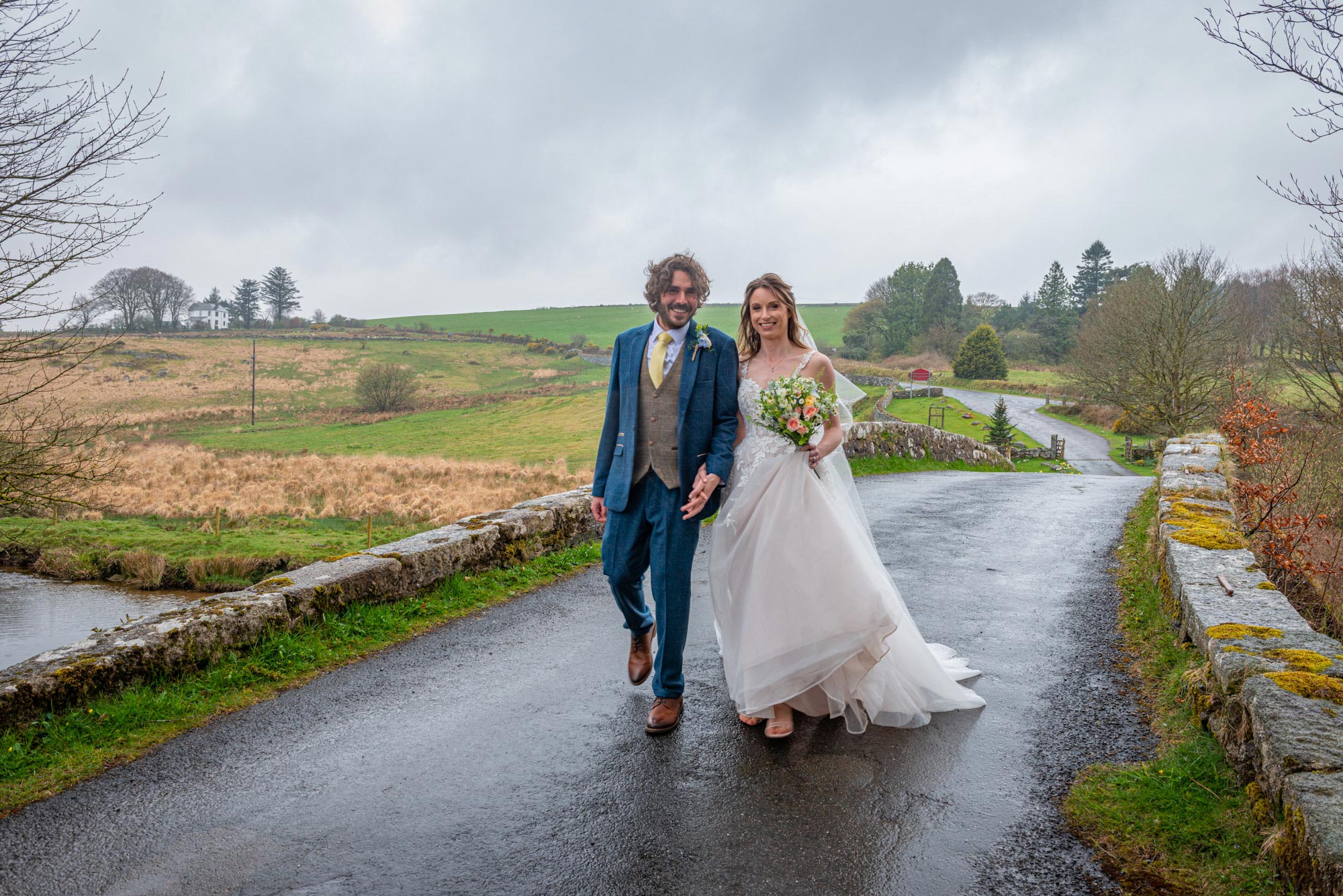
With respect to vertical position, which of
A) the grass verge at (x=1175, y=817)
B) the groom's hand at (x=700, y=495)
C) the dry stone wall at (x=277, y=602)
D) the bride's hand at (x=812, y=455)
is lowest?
the grass verge at (x=1175, y=817)

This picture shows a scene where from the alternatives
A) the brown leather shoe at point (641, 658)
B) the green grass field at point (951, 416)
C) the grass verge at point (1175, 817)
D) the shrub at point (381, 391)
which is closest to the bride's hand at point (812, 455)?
the brown leather shoe at point (641, 658)

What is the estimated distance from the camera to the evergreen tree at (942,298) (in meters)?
76.9

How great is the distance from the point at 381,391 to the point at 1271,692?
4030cm

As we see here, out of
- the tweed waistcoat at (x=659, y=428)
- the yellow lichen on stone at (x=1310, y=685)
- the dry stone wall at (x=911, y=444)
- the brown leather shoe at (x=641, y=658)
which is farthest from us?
the dry stone wall at (x=911, y=444)

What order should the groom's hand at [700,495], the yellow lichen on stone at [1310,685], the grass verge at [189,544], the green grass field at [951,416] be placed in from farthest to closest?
the green grass field at [951,416] < the grass verge at [189,544] < the groom's hand at [700,495] < the yellow lichen on stone at [1310,685]

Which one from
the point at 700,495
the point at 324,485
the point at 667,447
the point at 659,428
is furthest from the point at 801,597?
the point at 324,485

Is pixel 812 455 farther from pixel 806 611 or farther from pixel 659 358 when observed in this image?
pixel 659 358

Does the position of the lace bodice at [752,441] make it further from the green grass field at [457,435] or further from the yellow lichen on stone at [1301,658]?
the green grass field at [457,435]

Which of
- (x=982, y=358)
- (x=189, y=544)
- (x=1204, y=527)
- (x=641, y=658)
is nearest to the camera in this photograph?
(x=641, y=658)

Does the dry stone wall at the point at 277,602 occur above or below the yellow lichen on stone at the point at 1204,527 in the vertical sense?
below

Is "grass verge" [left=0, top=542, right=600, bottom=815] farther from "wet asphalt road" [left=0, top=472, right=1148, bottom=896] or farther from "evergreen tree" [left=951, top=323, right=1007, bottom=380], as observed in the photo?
"evergreen tree" [left=951, top=323, right=1007, bottom=380]

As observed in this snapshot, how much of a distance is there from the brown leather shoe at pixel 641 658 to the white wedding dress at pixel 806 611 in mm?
454

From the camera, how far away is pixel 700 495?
13.0 feet

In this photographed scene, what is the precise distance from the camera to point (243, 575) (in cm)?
1258
